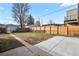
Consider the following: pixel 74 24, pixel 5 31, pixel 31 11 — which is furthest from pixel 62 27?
pixel 5 31

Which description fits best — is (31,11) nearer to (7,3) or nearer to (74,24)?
(7,3)

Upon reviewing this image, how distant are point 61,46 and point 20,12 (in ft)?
2.15

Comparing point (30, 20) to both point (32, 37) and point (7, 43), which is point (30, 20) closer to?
point (32, 37)

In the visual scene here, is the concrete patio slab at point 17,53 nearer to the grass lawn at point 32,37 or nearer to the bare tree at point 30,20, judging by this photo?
the grass lawn at point 32,37

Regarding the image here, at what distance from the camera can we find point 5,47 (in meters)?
2.96

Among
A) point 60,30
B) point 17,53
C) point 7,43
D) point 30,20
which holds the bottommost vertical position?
point 17,53

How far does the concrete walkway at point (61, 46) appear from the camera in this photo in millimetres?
2910

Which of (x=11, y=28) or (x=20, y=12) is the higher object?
(x=20, y=12)

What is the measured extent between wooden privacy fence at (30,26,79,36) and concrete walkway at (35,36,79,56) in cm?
6

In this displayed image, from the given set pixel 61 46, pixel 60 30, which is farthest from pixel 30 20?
pixel 61 46

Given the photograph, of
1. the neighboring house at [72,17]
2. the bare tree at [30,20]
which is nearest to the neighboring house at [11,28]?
the bare tree at [30,20]

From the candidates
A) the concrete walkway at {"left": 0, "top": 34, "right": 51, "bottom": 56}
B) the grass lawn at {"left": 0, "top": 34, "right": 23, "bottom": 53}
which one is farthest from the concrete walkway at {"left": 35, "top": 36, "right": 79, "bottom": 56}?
the grass lawn at {"left": 0, "top": 34, "right": 23, "bottom": 53}

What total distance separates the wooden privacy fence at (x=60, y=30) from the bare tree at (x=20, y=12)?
16 centimetres

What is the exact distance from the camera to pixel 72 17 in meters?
2.97
